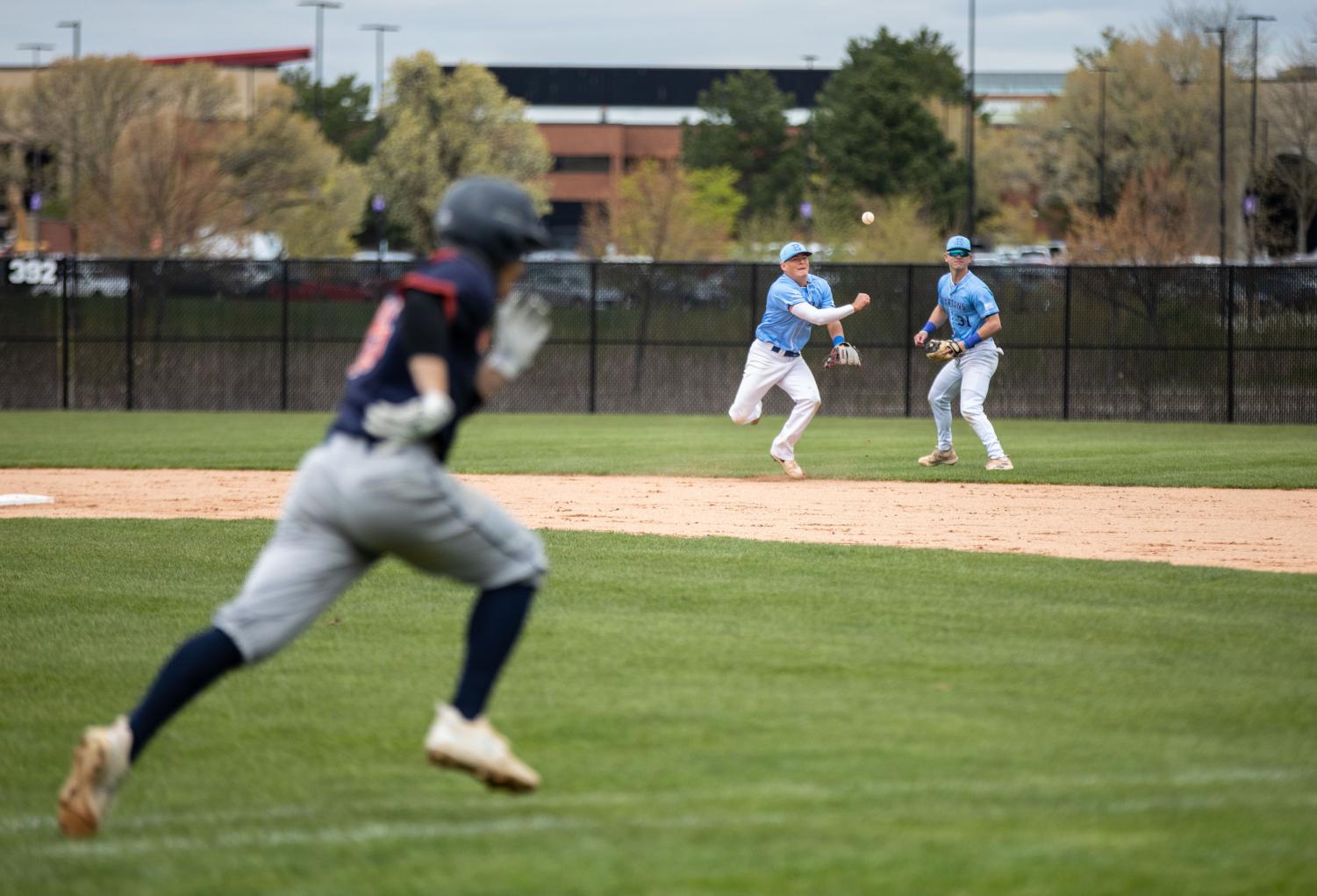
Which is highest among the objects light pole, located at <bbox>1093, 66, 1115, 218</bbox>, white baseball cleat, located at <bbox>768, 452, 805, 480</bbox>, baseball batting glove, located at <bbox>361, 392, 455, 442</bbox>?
light pole, located at <bbox>1093, 66, 1115, 218</bbox>

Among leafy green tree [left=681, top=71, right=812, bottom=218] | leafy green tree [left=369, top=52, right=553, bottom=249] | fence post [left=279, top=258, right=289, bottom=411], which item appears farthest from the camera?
leafy green tree [left=681, top=71, right=812, bottom=218]

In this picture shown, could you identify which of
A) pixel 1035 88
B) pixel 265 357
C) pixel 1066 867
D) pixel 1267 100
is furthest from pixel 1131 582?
pixel 1035 88

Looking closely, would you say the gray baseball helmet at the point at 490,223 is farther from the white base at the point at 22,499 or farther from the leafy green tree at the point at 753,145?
the leafy green tree at the point at 753,145

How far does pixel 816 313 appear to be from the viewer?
15312 millimetres

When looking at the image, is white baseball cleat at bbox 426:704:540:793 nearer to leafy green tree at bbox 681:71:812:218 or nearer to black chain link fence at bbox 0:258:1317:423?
black chain link fence at bbox 0:258:1317:423

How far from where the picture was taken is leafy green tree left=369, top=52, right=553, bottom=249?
6850 cm

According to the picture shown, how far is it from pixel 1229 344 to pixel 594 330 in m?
10.8

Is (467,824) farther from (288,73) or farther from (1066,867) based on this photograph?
(288,73)

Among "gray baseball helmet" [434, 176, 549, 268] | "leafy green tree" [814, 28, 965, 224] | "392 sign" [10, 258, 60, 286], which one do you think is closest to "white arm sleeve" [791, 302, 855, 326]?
"gray baseball helmet" [434, 176, 549, 268]

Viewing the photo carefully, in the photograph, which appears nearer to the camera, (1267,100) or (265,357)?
(265,357)

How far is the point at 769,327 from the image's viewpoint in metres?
16.0

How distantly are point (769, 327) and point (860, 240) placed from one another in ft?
111

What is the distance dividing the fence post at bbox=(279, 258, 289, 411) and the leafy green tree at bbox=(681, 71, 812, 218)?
57.4m

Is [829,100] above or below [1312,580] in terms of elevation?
above
